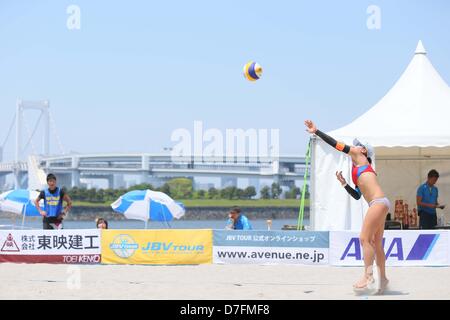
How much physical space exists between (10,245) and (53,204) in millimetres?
1123

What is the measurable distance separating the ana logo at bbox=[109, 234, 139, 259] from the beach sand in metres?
0.51

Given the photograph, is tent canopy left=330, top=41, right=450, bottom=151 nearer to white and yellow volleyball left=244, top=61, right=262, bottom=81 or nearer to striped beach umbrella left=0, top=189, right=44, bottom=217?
white and yellow volleyball left=244, top=61, right=262, bottom=81

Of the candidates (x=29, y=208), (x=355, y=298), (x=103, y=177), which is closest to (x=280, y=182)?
(x=103, y=177)

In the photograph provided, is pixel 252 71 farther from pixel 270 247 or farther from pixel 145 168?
pixel 145 168

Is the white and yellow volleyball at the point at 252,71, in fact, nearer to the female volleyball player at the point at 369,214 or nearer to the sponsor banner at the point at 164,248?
the sponsor banner at the point at 164,248

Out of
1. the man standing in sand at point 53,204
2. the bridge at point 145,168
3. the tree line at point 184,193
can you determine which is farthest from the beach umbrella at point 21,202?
the tree line at point 184,193

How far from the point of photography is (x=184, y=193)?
332 feet

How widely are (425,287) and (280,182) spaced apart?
57.1 metres

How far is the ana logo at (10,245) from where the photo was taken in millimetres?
12680

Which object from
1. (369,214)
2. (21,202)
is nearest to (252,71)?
(369,214)

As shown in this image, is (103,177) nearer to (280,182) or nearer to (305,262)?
(280,182)

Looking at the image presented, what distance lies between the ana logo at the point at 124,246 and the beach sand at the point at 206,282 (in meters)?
0.51
